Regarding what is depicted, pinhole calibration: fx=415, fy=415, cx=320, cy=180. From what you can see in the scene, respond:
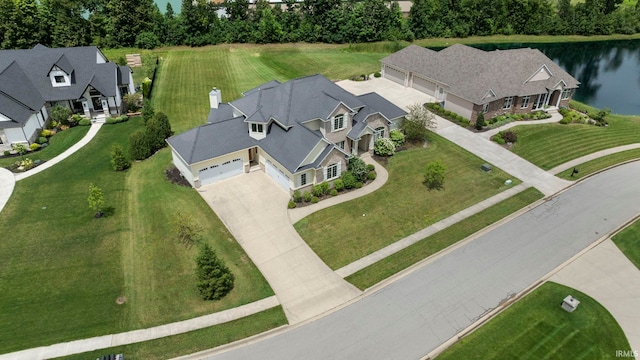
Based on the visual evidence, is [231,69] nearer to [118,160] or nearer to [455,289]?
[118,160]

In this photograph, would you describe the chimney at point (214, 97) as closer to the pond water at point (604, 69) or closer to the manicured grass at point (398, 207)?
the manicured grass at point (398, 207)

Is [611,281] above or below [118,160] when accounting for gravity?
below

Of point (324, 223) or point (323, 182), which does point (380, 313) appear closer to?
point (324, 223)

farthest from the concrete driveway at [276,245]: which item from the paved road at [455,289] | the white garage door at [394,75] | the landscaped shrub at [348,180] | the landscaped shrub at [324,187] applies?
the white garage door at [394,75]

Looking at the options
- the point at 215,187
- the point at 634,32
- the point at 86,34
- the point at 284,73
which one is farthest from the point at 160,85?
the point at 634,32

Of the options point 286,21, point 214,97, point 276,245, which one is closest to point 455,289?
point 276,245

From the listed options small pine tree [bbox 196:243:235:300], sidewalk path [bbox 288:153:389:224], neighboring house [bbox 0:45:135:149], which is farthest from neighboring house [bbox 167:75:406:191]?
neighboring house [bbox 0:45:135:149]
